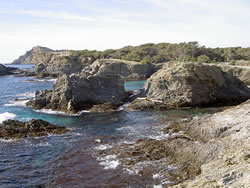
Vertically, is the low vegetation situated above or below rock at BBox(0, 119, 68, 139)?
above

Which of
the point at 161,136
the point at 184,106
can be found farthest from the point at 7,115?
the point at 184,106

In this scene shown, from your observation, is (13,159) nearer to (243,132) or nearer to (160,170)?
(160,170)

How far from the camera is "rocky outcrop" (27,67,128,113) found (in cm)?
3216

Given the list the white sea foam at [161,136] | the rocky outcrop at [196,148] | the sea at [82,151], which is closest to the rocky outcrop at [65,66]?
the sea at [82,151]

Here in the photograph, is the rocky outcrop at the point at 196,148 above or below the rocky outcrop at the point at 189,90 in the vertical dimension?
below

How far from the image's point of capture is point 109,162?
641 inches

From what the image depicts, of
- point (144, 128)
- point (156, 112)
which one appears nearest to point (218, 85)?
point (156, 112)

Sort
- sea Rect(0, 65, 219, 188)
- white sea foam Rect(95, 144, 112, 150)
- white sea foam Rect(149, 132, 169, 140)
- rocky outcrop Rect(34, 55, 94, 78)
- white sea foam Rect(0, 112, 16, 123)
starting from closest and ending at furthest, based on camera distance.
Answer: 1. sea Rect(0, 65, 219, 188)
2. white sea foam Rect(95, 144, 112, 150)
3. white sea foam Rect(149, 132, 169, 140)
4. white sea foam Rect(0, 112, 16, 123)
5. rocky outcrop Rect(34, 55, 94, 78)

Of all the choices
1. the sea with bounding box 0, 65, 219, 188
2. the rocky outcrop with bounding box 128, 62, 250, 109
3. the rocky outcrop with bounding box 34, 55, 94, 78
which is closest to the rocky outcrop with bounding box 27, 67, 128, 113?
the sea with bounding box 0, 65, 219, 188

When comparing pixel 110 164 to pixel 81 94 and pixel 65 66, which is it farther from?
pixel 65 66

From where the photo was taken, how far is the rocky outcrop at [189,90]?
31953 millimetres

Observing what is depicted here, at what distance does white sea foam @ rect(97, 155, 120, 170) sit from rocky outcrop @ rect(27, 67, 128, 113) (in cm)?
1443

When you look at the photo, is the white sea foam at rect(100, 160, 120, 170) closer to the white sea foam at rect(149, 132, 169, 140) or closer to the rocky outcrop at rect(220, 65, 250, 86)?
the white sea foam at rect(149, 132, 169, 140)

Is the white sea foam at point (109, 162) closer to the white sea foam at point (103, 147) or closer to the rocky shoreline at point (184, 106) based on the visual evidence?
the rocky shoreline at point (184, 106)
